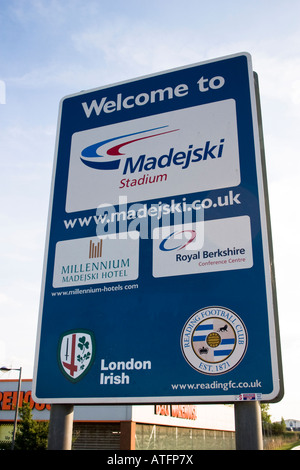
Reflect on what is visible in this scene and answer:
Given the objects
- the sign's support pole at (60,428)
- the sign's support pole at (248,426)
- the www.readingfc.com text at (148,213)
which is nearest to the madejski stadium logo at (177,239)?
the www.readingfc.com text at (148,213)

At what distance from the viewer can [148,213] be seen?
6098mm

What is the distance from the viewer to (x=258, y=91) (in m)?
6.38

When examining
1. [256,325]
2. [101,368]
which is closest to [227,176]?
[256,325]

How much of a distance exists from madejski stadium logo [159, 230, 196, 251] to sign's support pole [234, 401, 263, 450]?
6.23 feet

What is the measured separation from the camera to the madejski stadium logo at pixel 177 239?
225 inches

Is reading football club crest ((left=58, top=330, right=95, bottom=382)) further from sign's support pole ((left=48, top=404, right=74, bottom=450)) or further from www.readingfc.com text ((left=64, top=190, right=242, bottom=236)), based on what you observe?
www.readingfc.com text ((left=64, top=190, right=242, bottom=236))

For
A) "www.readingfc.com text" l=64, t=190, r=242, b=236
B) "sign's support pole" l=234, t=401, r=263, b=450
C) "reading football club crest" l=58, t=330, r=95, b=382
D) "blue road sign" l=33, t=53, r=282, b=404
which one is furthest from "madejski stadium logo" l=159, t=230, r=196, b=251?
"sign's support pole" l=234, t=401, r=263, b=450

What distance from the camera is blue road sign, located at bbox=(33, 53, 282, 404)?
509 centimetres

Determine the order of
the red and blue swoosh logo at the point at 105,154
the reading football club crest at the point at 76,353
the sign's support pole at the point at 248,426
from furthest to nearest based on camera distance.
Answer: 1. the red and blue swoosh logo at the point at 105,154
2. the reading football club crest at the point at 76,353
3. the sign's support pole at the point at 248,426

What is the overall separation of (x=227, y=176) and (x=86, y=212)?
6.39 feet

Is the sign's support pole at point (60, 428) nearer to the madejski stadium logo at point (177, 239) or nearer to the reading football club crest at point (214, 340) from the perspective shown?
the reading football club crest at point (214, 340)

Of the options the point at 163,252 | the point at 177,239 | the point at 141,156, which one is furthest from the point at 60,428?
the point at 141,156

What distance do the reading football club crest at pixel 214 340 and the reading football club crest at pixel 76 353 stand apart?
3.80ft

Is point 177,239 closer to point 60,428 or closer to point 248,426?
point 248,426
